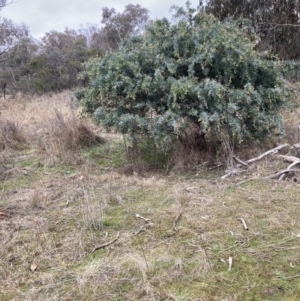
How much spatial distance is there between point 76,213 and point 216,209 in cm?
133

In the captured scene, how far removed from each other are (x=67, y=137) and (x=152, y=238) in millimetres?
3425

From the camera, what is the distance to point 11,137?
623cm

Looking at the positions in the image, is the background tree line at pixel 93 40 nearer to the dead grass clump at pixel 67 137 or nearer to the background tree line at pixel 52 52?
the background tree line at pixel 52 52

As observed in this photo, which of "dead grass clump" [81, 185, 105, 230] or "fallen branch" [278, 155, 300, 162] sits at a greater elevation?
"dead grass clump" [81, 185, 105, 230]

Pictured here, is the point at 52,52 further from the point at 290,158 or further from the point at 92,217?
the point at 92,217

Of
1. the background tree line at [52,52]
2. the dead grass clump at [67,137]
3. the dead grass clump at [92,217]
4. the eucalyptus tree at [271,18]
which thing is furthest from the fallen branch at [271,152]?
the background tree line at [52,52]

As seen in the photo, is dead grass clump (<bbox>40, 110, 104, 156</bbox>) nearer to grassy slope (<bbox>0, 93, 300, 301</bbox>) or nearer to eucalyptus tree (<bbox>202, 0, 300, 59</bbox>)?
grassy slope (<bbox>0, 93, 300, 301</bbox>)

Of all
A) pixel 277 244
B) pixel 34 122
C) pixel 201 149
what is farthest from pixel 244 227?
pixel 34 122

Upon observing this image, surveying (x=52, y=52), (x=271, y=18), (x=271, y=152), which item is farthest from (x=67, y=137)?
(x=52, y=52)

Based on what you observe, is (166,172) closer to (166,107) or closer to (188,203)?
(166,107)

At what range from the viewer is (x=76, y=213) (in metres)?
3.17

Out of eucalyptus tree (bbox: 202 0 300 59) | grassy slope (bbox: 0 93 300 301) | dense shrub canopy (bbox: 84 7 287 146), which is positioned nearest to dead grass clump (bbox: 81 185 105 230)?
grassy slope (bbox: 0 93 300 301)

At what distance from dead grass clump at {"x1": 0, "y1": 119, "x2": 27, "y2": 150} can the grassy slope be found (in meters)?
1.96

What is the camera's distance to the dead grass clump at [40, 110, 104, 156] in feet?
17.7
